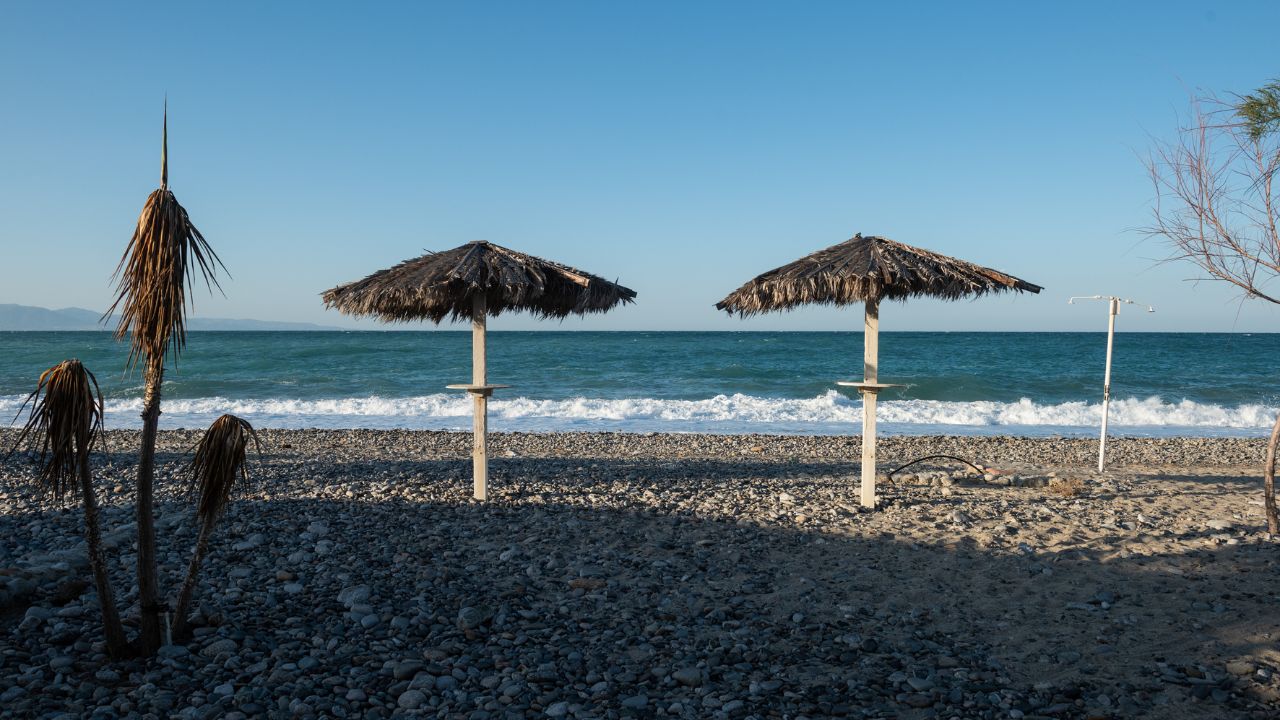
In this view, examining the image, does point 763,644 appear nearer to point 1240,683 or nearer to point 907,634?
point 907,634

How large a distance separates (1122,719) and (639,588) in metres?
2.68

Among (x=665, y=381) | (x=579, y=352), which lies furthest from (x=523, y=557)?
(x=579, y=352)

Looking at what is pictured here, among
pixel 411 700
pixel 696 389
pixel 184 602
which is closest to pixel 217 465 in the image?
pixel 184 602

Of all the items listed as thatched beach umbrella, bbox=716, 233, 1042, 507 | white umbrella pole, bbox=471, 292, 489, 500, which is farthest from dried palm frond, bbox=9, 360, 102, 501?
thatched beach umbrella, bbox=716, 233, 1042, 507

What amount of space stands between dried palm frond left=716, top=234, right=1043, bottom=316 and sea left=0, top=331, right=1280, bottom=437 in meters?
5.58

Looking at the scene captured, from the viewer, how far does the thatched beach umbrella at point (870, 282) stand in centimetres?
649

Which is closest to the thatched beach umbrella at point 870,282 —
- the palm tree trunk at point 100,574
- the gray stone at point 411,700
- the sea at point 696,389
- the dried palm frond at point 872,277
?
the dried palm frond at point 872,277

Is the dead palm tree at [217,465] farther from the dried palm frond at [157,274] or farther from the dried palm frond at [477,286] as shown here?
the dried palm frond at [477,286]

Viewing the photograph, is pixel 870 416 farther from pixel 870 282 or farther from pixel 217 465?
pixel 217 465

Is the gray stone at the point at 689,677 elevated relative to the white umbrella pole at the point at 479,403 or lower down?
lower down

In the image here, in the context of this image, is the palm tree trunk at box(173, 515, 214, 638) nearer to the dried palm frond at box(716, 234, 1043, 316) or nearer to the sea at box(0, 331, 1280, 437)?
the dried palm frond at box(716, 234, 1043, 316)

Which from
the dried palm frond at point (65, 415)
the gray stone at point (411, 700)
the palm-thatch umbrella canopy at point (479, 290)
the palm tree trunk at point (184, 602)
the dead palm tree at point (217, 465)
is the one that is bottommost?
the gray stone at point (411, 700)

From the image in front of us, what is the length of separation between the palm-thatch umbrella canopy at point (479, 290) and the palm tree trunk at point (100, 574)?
322cm

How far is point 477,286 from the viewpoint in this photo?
265 inches
